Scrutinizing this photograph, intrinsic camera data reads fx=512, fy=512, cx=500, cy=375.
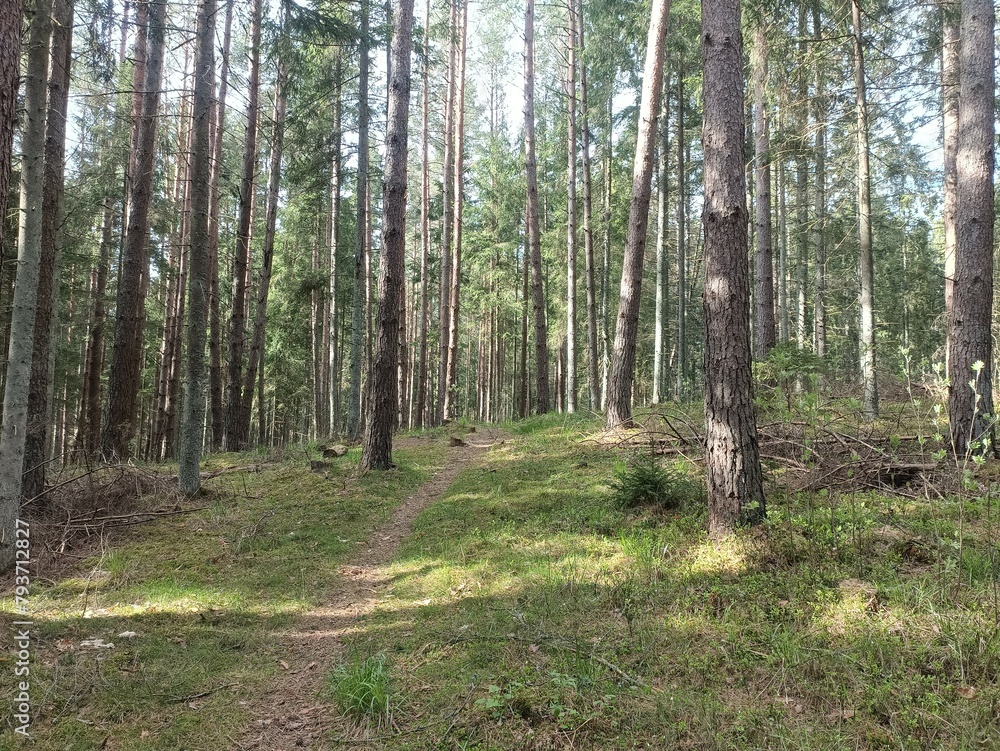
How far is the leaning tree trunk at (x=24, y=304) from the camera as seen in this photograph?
4715mm

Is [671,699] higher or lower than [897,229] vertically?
lower

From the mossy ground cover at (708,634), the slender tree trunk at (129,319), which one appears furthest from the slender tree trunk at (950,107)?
the slender tree trunk at (129,319)

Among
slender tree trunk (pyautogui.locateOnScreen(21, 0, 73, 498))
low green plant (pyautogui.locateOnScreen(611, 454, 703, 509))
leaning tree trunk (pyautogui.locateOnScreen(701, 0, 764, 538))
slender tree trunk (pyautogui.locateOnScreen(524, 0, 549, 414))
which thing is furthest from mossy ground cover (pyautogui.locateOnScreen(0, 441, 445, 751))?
slender tree trunk (pyautogui.locateOnScreen(524, 0, 549, 414))

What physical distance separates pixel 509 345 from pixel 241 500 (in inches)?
1307

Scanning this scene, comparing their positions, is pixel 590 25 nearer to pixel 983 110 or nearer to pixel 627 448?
pixel 983 110

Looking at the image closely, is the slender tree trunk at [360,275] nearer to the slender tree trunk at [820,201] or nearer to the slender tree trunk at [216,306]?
the slender tree trunk at [216,306]

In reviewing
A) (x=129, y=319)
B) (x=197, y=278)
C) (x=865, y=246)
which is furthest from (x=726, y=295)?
(x=129, y=319)

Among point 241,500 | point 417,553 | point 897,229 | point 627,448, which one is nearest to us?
point 417,553

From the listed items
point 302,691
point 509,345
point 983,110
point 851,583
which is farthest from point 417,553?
point 509,345

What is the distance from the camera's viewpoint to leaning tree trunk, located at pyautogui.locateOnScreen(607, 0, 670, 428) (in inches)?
399

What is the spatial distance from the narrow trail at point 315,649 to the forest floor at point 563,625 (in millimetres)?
20

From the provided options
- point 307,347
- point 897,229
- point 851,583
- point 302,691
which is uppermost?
point 897,229

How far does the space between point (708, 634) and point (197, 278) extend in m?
8.05

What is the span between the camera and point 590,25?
55.4 feet
